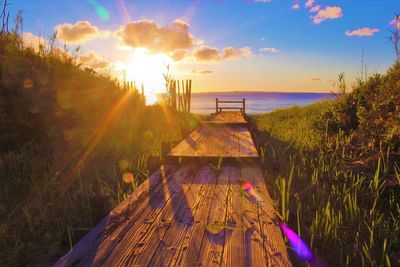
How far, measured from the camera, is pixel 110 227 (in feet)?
8.26

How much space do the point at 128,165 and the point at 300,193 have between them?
336 cm

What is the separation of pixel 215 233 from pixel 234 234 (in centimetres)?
14

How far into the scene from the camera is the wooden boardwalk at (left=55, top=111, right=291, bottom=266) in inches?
80.4

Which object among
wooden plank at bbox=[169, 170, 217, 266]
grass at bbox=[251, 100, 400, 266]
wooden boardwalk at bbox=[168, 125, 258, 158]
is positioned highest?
wooden boardwalk at bbox=[168, 125, 258, 158]

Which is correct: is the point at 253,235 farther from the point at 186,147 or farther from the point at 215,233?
the point at 186,147

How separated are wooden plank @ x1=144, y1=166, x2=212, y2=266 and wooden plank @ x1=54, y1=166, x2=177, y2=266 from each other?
1.22ft

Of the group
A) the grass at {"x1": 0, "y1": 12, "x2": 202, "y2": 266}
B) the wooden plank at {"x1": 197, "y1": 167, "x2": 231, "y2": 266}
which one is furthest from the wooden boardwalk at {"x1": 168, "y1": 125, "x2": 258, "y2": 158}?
the wooden plank at {"x1": 197, "y1": 167, "x2": 231, "y2": 266}

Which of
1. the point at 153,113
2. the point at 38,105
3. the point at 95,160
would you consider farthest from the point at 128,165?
the point at 153,113

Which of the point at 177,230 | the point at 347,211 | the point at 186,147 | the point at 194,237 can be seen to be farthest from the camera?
the point at 186,147

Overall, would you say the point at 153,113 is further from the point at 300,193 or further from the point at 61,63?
the point at 300,193

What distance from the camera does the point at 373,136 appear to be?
5.46 meters

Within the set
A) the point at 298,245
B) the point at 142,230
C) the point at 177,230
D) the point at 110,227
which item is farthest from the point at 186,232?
the point at 298,245

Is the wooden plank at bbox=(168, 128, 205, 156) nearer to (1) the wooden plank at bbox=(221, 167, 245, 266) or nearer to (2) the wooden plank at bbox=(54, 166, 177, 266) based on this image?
(2) the wooden plank at bbox=(54, 166, 177, 266)

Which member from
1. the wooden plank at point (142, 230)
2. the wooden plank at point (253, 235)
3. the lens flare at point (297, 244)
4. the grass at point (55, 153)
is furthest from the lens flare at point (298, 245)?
the grass at point (55, 153)
